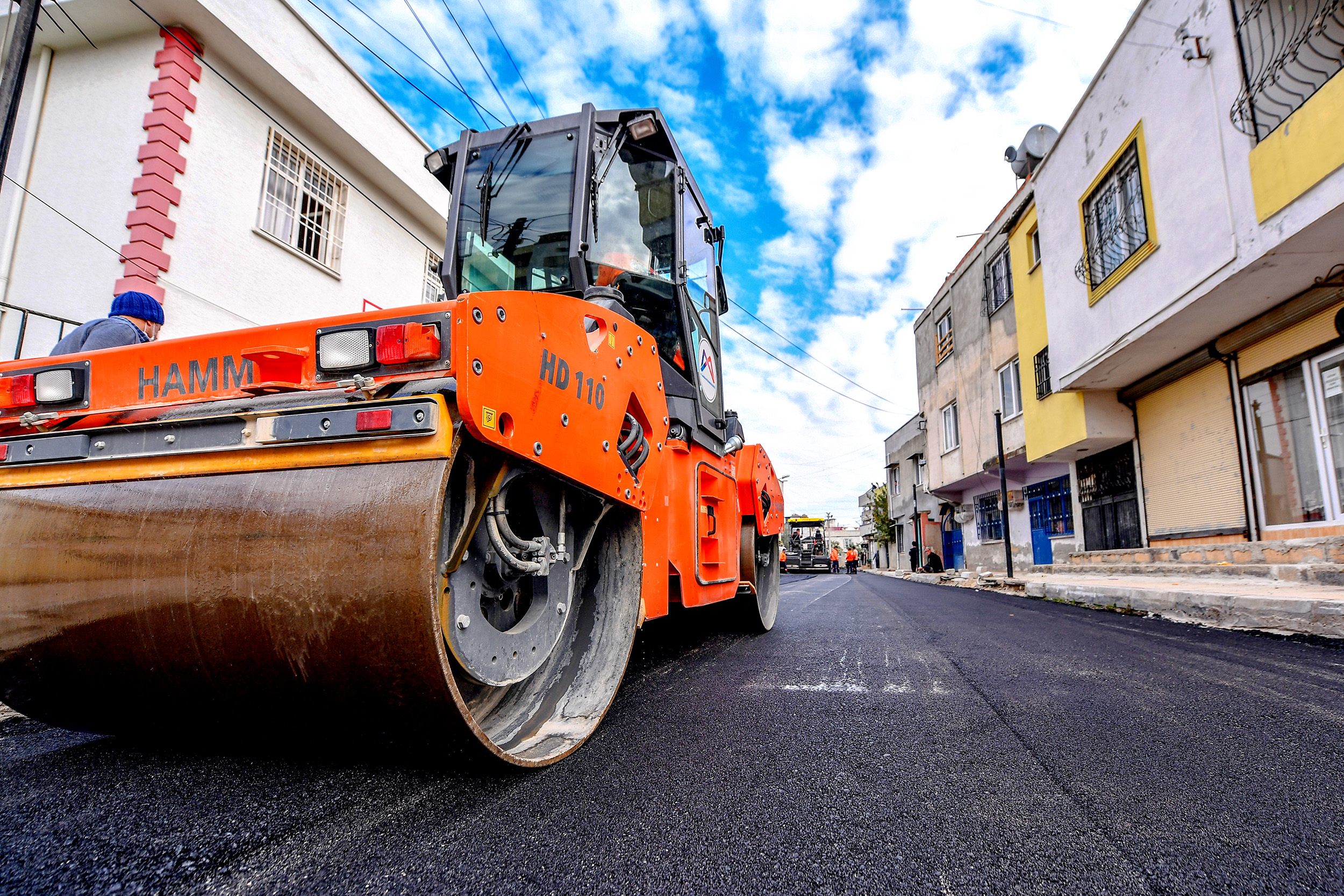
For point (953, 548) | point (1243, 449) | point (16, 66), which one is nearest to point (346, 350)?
point (16, 66)

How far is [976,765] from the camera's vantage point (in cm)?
220

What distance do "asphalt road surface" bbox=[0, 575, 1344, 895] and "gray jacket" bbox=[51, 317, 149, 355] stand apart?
1574 mm

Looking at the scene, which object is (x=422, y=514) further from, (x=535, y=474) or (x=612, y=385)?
(x=612, y=385)

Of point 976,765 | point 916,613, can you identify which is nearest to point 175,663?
point 976,765

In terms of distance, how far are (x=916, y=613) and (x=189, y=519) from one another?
7553 mm

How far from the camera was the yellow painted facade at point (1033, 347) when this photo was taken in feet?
42.1

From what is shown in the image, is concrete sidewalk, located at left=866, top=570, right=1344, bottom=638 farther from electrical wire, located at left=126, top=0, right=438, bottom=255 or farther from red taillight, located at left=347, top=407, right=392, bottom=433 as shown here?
electrical wire, located at left=126, top=0, right=438, bottom=255

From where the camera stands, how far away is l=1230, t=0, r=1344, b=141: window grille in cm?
681

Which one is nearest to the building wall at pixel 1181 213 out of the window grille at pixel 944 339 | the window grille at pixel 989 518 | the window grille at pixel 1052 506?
the window grille at pixel 1052 506

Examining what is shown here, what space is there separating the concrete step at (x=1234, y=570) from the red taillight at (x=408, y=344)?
27.4 feet

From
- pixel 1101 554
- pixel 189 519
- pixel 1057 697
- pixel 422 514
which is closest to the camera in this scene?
pixel 422 514

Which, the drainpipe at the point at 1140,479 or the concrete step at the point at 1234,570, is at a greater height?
the drainpipe at the point at 1140,479

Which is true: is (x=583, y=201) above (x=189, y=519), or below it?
above

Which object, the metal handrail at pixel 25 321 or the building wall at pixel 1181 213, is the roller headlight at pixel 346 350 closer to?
the metal handrail at pixel 25 321
